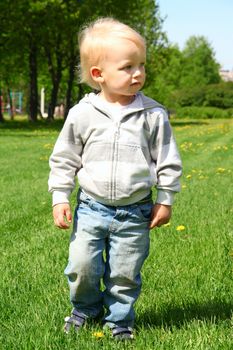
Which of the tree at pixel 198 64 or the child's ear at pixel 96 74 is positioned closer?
the child's ear at pixel 96 74

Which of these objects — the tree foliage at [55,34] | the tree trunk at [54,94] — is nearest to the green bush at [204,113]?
the tree foliage at [55,34]

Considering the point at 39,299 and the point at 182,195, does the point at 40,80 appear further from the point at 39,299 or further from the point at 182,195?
the point at 39,299

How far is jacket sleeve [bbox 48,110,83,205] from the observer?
3486 mm

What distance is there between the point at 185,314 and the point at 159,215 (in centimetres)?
80

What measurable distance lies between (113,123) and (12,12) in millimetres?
33029

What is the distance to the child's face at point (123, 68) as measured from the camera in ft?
11.0

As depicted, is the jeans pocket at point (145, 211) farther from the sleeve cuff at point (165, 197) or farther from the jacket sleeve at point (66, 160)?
the jacket sleeve at point (66, 160)

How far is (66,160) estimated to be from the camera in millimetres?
3488

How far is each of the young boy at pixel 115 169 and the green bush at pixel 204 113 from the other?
61.9 metres

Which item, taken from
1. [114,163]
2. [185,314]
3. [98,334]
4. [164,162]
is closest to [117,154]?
[114,163]

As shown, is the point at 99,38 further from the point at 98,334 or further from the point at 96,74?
the point at 98,334

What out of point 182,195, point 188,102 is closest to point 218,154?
point 182,195

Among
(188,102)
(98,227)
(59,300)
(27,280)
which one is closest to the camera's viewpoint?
(98,227)

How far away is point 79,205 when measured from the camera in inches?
138
